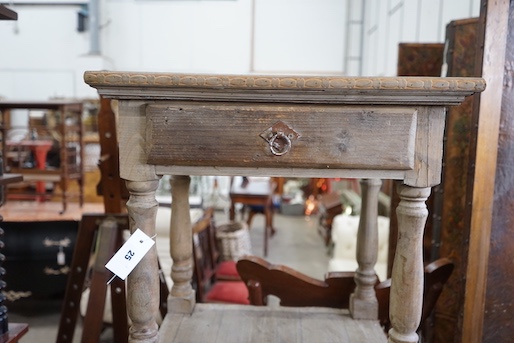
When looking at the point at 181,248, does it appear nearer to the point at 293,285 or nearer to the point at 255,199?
the point at 293,285

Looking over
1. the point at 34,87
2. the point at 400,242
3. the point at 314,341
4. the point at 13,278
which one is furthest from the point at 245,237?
the point at 34,87

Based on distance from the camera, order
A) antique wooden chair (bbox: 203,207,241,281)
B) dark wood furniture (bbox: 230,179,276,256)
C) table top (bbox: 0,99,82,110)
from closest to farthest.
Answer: table top (bbox: 0,99,82,110), antique wooden chair (bbox: 203,207,241,281), dark wood furniture (bbox: 230,179,276,256)

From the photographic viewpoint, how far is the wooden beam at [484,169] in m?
1.19

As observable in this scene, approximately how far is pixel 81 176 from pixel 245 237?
1.36 meters

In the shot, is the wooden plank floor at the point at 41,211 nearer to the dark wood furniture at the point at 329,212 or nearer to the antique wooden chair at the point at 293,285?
the antique wooden chair at the point at 293,285

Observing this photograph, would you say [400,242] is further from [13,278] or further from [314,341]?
[13,278]

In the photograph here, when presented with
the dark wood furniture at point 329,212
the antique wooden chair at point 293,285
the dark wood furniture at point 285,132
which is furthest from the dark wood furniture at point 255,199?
the dark wood furniture at point 285,132

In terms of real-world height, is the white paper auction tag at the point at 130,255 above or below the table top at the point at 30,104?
below

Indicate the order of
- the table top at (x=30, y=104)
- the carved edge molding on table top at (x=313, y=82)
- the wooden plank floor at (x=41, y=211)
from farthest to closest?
the wooden plank floor at (x=41, y=211) < the table top at (x=30, y=104) < the carved edge molding on table top at (x=313, y=82)

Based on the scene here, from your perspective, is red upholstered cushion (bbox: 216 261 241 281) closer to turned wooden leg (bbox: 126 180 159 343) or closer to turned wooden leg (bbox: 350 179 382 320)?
turned wooden leg (bbox: 350 179 382 320)

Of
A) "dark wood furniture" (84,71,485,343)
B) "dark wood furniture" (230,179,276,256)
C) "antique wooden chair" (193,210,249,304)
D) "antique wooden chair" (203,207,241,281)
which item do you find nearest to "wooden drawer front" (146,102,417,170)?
"dark wood furniture" (84,71,485,343)

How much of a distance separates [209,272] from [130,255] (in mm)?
1883

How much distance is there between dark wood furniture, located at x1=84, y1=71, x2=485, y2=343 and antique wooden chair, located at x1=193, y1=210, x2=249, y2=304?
1.46 meters

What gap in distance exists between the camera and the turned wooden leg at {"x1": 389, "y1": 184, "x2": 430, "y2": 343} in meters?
0.91
